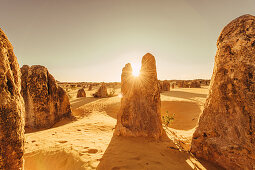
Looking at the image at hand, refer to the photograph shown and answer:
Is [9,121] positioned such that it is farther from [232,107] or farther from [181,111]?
[181,111]

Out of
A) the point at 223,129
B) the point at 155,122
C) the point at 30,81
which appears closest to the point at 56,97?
the point at 30,81

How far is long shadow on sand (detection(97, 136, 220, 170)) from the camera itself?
248cm

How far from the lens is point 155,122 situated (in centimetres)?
392

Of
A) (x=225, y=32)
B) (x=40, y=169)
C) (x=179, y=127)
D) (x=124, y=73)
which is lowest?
(x=179, y=127)

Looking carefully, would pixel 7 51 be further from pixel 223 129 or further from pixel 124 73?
pixel 223 129

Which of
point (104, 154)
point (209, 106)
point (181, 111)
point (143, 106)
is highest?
point (209, 106)

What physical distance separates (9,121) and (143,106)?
11.3 ft

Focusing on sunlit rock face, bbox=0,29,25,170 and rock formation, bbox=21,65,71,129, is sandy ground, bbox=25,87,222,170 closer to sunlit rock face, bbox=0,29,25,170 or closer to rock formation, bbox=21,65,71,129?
sunlit rock face, bbox=0,29,25,170

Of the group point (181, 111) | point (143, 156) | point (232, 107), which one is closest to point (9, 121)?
point (143, 156)

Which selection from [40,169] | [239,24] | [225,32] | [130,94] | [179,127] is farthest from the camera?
[179,127]

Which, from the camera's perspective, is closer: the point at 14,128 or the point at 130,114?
the point at 14,128

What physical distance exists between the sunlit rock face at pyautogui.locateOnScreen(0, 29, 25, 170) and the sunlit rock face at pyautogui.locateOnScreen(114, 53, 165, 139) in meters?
2.86

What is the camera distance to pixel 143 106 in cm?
411

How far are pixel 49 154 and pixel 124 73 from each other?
363 centimetres
